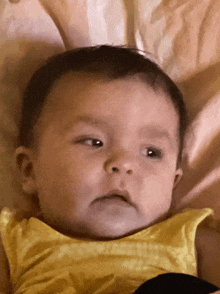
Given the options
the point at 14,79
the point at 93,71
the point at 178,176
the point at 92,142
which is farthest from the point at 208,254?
the point at 14,79

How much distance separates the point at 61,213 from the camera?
751 millimetres

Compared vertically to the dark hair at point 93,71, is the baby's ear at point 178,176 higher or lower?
lower

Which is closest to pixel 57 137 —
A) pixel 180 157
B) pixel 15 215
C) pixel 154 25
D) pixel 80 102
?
pixel 80 102

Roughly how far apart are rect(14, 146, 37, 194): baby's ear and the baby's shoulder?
0.38 m

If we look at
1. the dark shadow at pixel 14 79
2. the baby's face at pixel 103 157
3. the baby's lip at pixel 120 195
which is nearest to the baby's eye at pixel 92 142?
the baby's face at pixel 103 157

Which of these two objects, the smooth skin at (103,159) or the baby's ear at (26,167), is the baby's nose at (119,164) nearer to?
the smooth skin at (103,159)

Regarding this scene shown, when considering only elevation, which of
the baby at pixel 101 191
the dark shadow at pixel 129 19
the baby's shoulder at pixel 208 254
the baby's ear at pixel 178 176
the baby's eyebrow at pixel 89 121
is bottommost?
the baby's shoulder at pixel 208 254

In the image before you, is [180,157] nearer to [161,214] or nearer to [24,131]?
[161,214]

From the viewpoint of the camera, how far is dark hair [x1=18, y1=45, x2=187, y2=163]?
2.73ft

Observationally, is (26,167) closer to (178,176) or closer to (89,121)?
(89,121)

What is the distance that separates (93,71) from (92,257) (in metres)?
0.39

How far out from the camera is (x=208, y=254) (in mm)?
789

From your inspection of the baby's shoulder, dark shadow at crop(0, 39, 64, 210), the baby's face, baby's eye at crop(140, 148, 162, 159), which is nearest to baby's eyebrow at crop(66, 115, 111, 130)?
the baby's face

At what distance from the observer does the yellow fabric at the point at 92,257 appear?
0.68 meters
